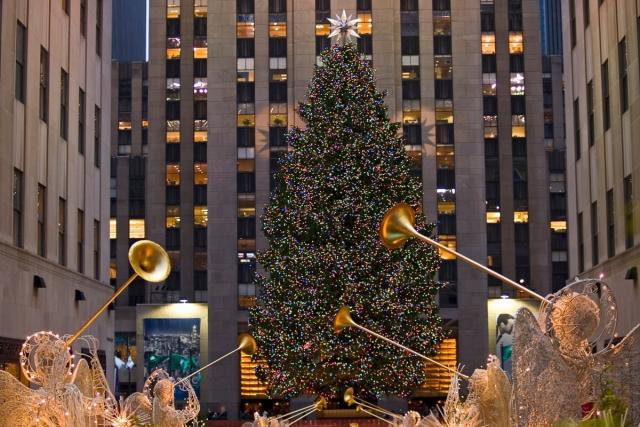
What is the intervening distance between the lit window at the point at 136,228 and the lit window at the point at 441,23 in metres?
30.4

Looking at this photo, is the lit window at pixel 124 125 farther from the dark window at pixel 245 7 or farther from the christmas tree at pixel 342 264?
the christmas tree at pixel 342 264

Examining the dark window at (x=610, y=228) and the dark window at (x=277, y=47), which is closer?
the dark window at (x=610, y=228)

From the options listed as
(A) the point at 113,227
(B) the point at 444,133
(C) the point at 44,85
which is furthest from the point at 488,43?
(C) the point at 44,85

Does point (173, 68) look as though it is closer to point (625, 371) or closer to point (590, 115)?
point (590, 115)

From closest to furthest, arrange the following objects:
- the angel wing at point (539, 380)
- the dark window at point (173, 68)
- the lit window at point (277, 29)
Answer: the angel wing at point (539, 380)
the lit window at point (277, 29)
the dark window at point (173, 68)

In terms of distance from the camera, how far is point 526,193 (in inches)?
3024

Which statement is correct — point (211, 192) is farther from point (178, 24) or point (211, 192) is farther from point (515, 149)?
point (515, 149)

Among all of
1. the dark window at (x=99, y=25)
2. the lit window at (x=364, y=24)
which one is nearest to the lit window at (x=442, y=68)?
the lit window at (x=364, y=24)

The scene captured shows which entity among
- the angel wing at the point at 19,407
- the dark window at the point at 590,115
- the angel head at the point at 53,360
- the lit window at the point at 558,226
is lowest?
the angel wing at the point at 19,407

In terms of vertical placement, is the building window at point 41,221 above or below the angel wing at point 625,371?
above

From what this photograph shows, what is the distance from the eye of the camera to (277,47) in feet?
233

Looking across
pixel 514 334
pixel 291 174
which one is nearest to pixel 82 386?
pixel 514 334

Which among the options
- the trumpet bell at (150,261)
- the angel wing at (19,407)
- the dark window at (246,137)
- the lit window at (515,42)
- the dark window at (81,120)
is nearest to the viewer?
the angel wing at (19,407)

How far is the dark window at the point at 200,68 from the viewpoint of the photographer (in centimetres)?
7556
